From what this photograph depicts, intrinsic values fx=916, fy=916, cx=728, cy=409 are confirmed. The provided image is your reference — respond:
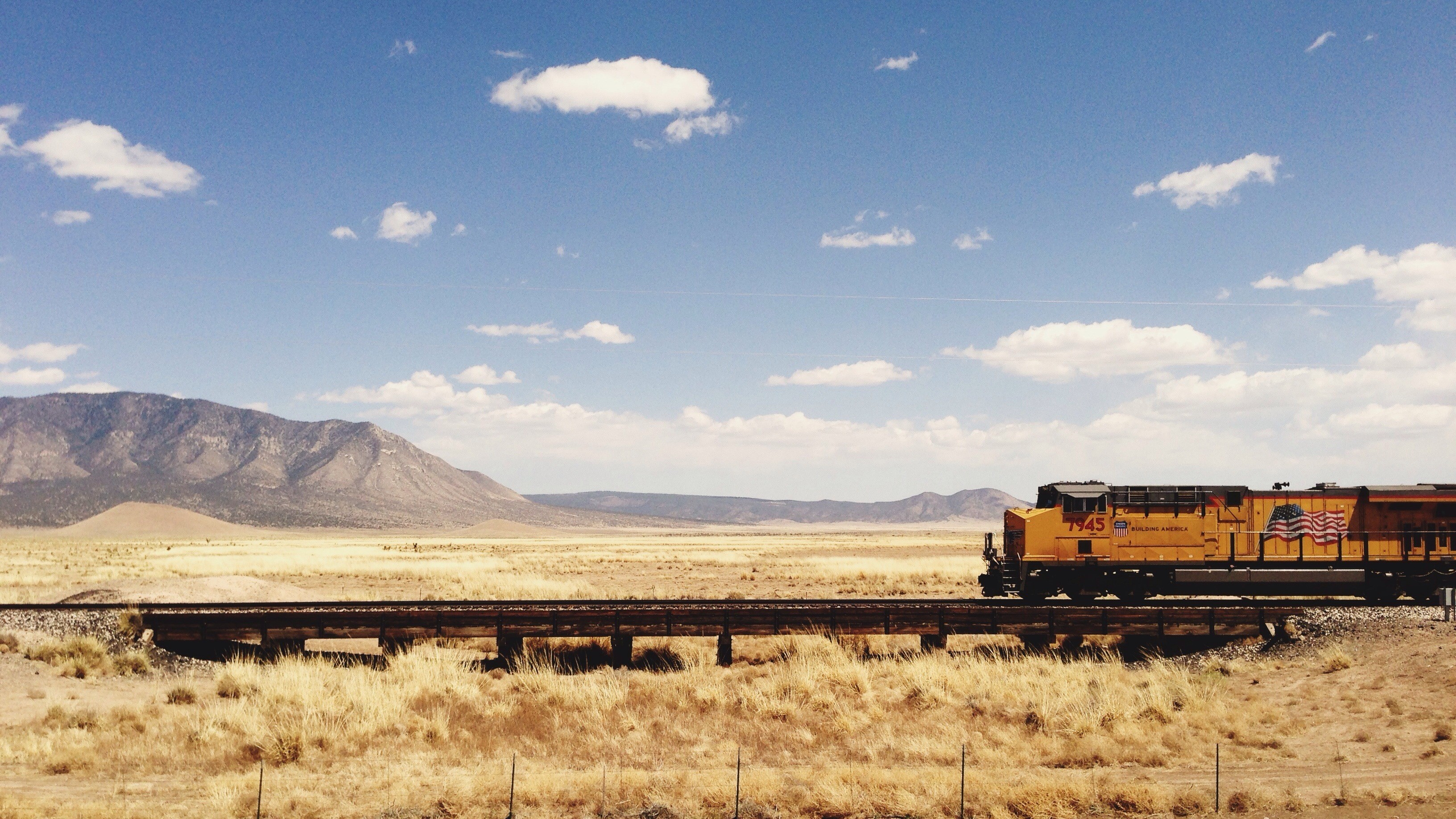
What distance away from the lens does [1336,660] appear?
1831cm

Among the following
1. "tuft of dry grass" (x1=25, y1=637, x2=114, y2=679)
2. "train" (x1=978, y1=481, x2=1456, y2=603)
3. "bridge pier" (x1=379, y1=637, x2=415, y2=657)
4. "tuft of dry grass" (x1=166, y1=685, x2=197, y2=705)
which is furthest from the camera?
"train" (x1=978, y1=481, x2=1456, y2=603)

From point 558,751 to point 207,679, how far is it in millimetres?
9868

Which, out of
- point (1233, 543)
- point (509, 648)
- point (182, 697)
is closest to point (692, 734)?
point (509, 648)

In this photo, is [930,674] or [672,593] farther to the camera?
[672,593]

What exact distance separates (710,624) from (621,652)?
7.05 ft

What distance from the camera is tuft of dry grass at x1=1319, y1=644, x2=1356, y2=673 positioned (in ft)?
59.6

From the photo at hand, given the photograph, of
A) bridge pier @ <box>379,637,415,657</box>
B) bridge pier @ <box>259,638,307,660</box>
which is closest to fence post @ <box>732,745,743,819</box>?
bridge pier @ <box>379,637,415,657</box>

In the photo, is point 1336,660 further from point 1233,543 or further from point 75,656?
point 75,656

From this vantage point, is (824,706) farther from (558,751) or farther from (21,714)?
(21,714)

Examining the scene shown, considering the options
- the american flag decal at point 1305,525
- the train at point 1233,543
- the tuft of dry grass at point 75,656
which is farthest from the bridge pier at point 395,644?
the american flag decal at point 1305,525

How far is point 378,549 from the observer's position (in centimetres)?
9344

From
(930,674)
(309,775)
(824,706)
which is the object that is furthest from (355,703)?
(930,674)

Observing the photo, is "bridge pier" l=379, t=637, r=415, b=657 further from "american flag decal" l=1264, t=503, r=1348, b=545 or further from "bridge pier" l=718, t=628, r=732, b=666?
"american flag decal" l=1264, t=503, r=1348, b=545

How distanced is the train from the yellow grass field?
466cm
